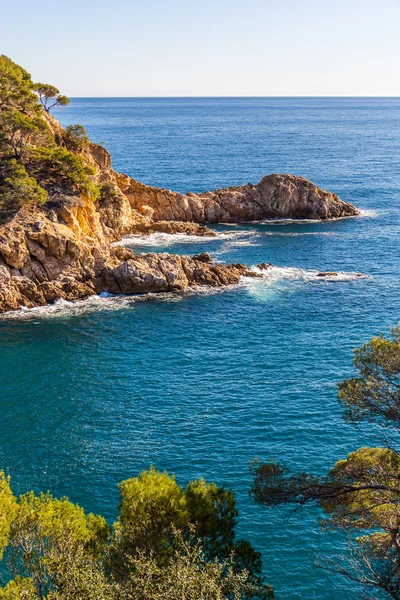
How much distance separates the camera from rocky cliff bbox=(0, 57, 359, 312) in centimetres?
6912

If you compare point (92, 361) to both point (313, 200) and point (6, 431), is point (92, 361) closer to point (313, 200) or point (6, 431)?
point (6, 431)

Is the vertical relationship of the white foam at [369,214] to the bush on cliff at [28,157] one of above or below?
below

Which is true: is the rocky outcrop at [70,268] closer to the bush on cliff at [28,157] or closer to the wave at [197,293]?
the wave at [197,293]

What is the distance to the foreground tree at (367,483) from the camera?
25.1 metres

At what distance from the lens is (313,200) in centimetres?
→ 10744

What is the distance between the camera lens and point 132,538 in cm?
2547

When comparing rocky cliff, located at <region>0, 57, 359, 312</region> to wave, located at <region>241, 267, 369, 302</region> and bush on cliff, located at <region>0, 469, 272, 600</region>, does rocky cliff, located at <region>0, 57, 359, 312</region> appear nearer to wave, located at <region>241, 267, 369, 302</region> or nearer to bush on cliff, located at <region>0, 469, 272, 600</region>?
wave, located at <region>241, 267, 369, 302</region>

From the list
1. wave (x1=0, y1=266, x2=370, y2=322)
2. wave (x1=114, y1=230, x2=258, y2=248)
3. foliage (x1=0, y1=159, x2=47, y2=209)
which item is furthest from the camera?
wave (x1=114, y1=230, x2=258, y2=248)

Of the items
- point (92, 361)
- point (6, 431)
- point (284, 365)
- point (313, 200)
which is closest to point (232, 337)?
point (284, 365)

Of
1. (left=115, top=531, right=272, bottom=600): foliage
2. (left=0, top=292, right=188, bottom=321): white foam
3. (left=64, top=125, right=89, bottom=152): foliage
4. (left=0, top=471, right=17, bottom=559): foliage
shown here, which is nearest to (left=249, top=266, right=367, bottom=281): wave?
(left=0, top=292, right=188, bottom=321): white foam

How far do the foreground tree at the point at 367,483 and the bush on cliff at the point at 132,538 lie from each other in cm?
267

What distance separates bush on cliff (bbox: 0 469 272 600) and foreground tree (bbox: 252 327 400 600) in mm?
2670

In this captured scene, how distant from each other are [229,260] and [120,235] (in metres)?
20.4

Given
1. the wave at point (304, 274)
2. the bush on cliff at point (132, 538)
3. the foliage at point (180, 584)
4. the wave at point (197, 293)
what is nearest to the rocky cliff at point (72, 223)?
the wave at point (197, 293)
